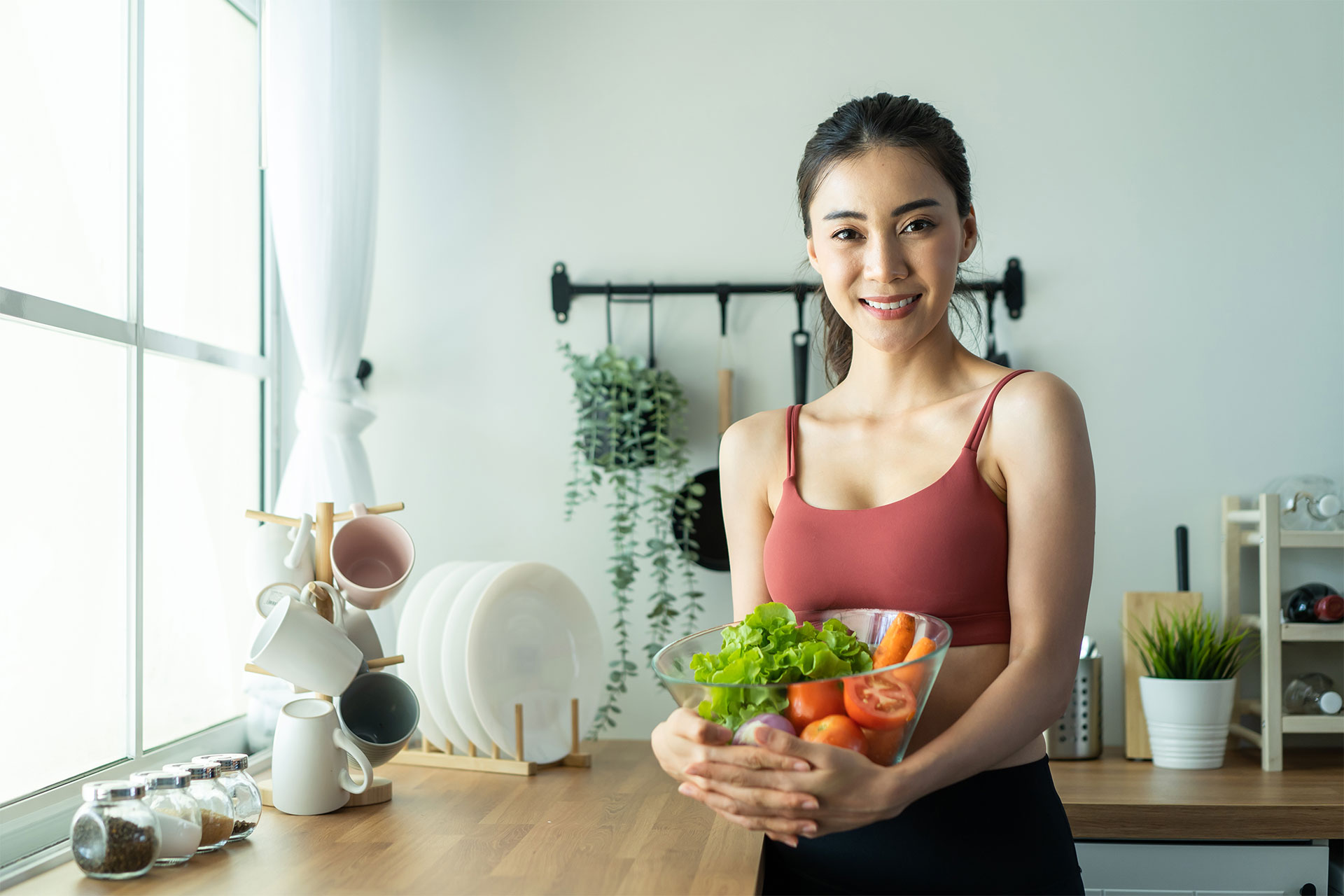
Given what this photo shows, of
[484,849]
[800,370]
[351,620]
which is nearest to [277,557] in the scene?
[351,620]

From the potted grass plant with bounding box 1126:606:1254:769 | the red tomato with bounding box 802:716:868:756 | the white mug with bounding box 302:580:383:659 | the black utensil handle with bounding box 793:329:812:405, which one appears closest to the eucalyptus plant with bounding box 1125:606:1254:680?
the potted grass plant with bounding box 1126:606:1254:769

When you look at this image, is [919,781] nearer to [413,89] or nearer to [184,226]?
[184,226]

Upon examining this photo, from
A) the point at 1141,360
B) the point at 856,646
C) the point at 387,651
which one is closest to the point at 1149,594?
the point at 1141,360

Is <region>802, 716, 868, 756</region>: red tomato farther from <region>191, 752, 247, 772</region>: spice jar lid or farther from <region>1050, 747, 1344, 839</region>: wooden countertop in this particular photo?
<region>1050, 747, 1344, 839</region>: wooden countertop

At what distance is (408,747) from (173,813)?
687 millimetres

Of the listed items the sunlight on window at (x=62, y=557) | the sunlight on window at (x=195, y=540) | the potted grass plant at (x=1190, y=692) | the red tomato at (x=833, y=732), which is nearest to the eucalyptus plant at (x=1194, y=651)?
the potted grass plant at (x=1190, y=692)

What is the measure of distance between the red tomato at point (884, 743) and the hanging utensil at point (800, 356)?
3.73 ft

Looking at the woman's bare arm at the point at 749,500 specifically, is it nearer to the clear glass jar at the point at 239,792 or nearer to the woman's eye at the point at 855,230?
the woman's eye at the point at 855,230

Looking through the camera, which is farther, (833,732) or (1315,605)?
(1315,605)

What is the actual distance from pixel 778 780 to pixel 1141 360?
1.45 m

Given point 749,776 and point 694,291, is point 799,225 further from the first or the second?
point 749,776

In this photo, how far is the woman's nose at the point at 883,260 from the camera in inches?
37.0

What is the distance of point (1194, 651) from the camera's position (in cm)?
170

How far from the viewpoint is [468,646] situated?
1.45m
